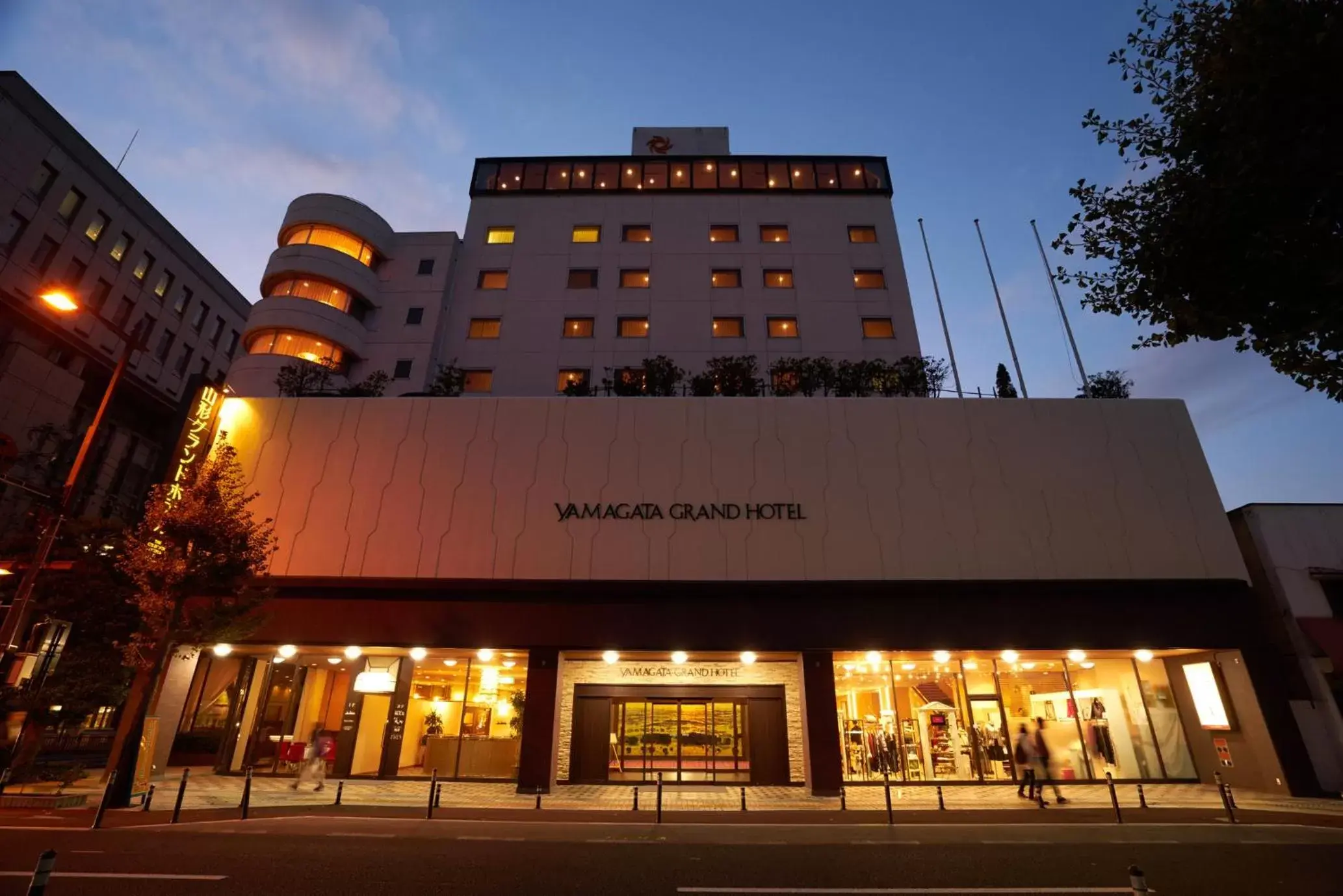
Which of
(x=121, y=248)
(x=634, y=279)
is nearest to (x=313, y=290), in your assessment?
(x=121, y=248)

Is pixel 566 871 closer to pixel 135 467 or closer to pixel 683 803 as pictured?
pixel 683 803

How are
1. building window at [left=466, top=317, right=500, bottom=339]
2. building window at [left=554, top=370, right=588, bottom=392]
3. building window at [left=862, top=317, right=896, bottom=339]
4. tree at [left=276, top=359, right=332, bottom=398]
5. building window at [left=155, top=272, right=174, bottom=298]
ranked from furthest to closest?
building window at [left=155, top=272, right=174, bottom=298], building window at [left=466, top=317, right=500, bottom=339], building window at [left=862, top=317, right=896, bottom=339], building window at [left=554, top=370, right=588, bottom=392], tree at [left=276, top=359, right=332, bottom=398]

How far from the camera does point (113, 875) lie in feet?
26.6

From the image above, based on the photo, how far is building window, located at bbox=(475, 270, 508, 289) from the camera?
32219 millimetres

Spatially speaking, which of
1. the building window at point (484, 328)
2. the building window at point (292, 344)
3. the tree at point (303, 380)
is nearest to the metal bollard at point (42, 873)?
the tree at point (303, 380)

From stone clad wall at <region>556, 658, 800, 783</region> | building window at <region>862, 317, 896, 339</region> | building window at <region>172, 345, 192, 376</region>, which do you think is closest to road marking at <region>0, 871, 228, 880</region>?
stone clad wall at <region>556, 658, 800, 783</region>

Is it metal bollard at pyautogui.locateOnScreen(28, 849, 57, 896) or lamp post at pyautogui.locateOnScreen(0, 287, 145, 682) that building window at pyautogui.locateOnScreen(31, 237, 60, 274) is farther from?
metal bollard at pyautogui.locateOnScreen(28, 849, 57, 896)

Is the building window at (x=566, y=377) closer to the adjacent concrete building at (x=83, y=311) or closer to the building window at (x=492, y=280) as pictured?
the building window at (x=492, y=280)

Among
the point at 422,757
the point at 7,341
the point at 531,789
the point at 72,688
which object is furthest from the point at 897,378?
the point at 7,341

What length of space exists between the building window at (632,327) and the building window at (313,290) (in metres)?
14.6

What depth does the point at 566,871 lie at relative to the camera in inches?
336

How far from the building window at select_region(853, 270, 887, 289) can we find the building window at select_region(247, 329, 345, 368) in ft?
88.7

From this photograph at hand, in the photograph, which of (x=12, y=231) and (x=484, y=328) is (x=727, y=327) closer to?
(x=484, y=328)

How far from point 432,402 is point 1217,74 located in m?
21.0
